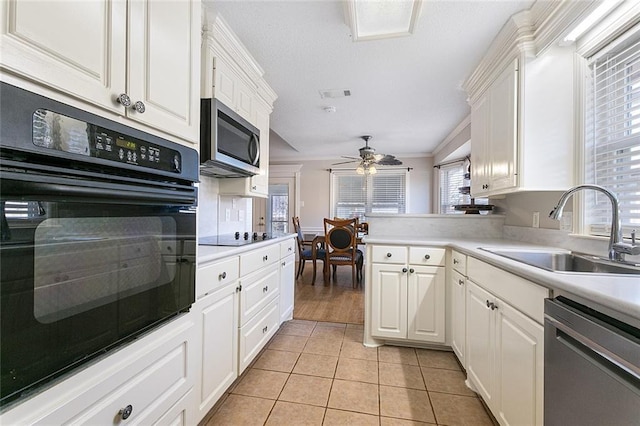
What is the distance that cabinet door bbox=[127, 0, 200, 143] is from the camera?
826 mm

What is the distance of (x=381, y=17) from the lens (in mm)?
1770

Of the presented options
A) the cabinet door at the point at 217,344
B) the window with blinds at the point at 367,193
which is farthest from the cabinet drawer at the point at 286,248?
the window with blinds at the point at 367,193

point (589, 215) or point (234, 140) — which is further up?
point (234, 140)

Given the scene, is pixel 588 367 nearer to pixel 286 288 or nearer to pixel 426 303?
pixel 426 303

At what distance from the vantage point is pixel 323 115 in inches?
145

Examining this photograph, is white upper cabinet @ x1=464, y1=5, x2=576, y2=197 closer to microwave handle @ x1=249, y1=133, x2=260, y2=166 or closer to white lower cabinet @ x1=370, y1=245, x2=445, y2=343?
white lower cabinet @ x1=370, y1=245, x2=445, y2=343

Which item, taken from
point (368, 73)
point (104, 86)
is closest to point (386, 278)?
point (368, 73)

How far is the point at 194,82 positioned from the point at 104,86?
41cm

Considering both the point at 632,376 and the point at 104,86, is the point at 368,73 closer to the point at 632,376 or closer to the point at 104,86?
the point at 104,86

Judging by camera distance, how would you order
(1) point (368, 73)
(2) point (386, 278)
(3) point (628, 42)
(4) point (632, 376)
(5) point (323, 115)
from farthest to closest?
1. (5) point (323, 115)
2. (1) point (368, 73)
3. (2) point (386, 278)
4. (3) point (628, 42)
5. (4) point (632, 376)

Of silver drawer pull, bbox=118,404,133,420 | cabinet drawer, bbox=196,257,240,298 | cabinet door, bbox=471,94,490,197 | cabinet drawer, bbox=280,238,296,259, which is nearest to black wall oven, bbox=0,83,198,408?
silver drawer pull, bbox=118,404,133,420

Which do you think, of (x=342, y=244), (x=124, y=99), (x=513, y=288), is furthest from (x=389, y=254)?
(x=342, y=244)

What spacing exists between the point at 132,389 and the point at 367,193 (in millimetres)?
5851

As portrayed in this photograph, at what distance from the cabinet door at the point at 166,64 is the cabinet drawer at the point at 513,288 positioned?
1.41 metres
